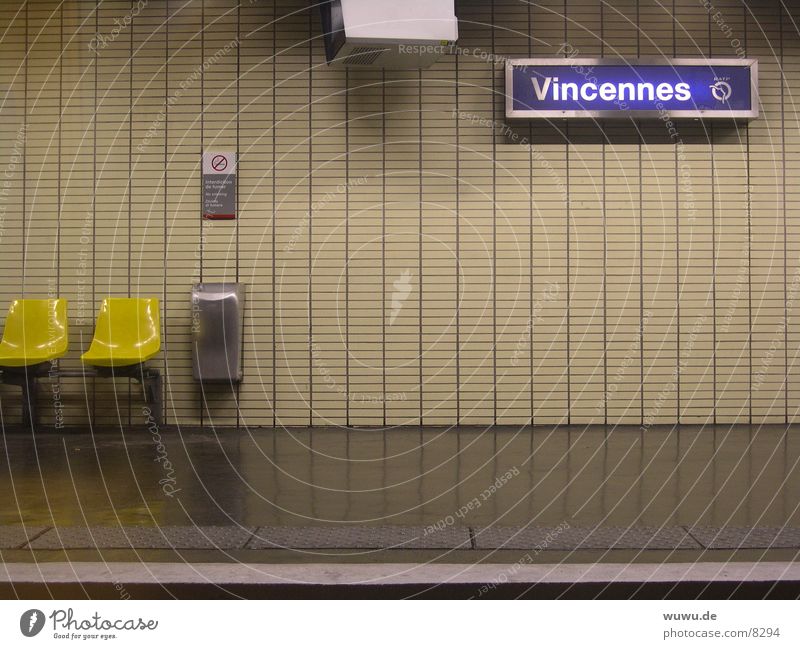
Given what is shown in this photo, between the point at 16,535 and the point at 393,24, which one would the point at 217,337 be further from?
the point at 16,535

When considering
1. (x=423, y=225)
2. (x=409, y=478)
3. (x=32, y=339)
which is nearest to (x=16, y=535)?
(x=409, y=478)

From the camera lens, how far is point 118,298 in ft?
25.6

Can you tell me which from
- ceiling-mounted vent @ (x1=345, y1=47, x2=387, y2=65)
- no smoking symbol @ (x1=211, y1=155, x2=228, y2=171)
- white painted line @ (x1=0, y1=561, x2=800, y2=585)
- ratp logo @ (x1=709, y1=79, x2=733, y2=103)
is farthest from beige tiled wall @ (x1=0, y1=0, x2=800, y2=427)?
white painted line @ (x1=0, y1=561, x2=800, y2=585)

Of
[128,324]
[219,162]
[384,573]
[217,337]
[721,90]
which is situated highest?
[721,90]

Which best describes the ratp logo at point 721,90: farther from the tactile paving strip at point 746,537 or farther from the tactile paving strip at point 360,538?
the tactile paving strip at point 360,538

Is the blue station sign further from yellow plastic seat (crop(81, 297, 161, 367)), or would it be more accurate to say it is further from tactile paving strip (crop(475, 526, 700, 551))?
tactile paving strip (crop(475, 526, 700, 551))

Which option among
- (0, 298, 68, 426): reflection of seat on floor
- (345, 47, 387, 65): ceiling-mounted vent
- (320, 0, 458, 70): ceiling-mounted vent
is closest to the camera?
(320, 0, 458, 70): ceiling-mounted vent

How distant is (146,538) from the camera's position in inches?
156

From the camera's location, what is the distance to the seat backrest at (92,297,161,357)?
7.66 m

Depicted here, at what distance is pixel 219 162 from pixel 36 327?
76.5 inches
